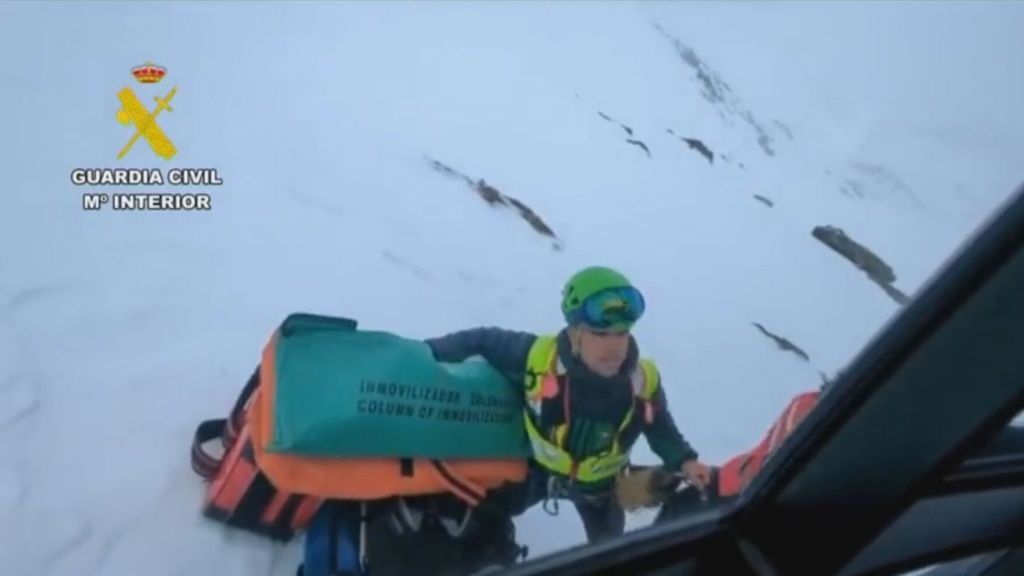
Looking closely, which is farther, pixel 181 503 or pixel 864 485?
pixel 181 503

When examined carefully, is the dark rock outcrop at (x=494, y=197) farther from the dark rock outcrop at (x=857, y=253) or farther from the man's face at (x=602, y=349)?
the man's face at (x=602, y=349)

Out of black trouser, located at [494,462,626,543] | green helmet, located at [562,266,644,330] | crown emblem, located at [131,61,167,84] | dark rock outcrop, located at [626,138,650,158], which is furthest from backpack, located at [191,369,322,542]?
dark rock outcrop, located at [626,138,650,158]

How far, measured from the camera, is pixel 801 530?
48 centimetres

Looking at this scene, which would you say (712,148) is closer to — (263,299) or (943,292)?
(263,299)

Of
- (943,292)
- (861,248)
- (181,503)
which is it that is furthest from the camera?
(861,248)

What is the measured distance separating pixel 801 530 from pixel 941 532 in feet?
0.29

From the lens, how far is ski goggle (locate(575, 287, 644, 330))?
1054mm

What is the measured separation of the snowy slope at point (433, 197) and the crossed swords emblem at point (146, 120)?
0.04 feet

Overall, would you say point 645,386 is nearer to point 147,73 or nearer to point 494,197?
point 494,197

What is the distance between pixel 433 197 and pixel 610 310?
0.65m

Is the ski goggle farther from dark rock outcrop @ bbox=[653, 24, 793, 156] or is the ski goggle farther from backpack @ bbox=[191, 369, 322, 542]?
dark rock outcrop @ bbox=[653, 24, 793, 156]

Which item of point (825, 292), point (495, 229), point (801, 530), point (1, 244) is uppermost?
point (801, 530)

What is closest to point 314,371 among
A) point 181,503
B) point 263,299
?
point 181,503

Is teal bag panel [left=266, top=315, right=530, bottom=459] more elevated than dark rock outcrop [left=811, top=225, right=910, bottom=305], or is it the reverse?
dark rock outcrop [left=811, top=225, right=910, bottom=305]
